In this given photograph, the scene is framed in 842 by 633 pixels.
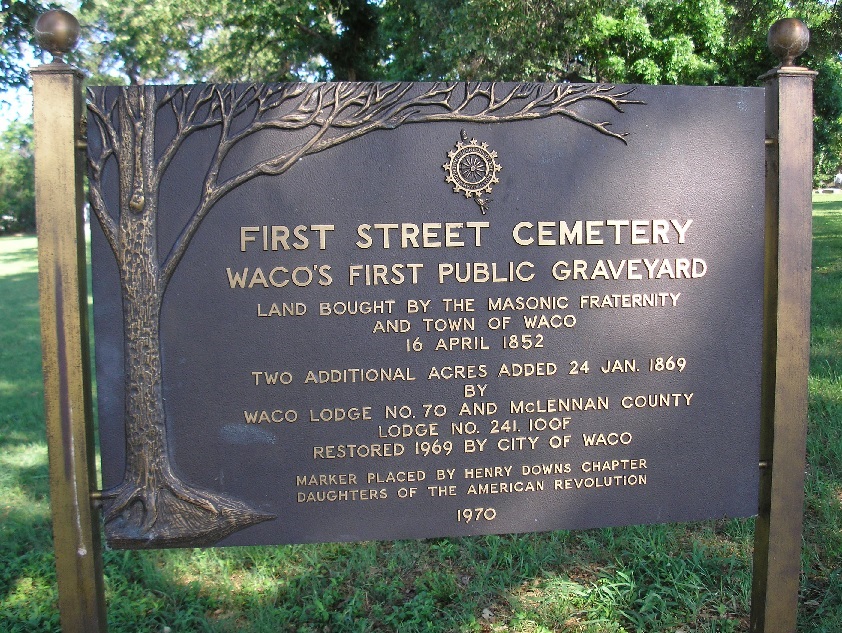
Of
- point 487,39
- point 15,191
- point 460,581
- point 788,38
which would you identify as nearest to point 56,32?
point 788,38

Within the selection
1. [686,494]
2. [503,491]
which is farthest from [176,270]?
[686,494]

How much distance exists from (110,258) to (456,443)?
132 centimetres

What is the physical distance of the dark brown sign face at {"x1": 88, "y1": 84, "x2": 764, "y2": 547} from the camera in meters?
2.28

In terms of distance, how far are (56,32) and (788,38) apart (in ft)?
7.93

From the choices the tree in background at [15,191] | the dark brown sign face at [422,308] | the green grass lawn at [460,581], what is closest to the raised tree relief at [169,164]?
the dark brown sign face at [422,308]

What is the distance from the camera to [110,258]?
2.26 meters

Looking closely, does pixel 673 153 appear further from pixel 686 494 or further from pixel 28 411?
pixel 28 411

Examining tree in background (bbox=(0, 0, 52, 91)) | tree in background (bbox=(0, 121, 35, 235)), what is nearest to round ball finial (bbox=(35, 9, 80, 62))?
tree in background (bbox=(0, 0, 52, 91))

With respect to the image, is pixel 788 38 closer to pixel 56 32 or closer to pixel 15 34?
pixel 56 32

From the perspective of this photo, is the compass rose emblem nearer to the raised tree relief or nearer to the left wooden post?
the raised tree relief

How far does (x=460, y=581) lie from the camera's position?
3561mm

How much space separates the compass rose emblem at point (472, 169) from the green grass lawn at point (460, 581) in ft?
6.66

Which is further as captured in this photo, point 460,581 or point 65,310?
point 460,581

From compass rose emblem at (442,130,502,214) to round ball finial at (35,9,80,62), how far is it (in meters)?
1.29
